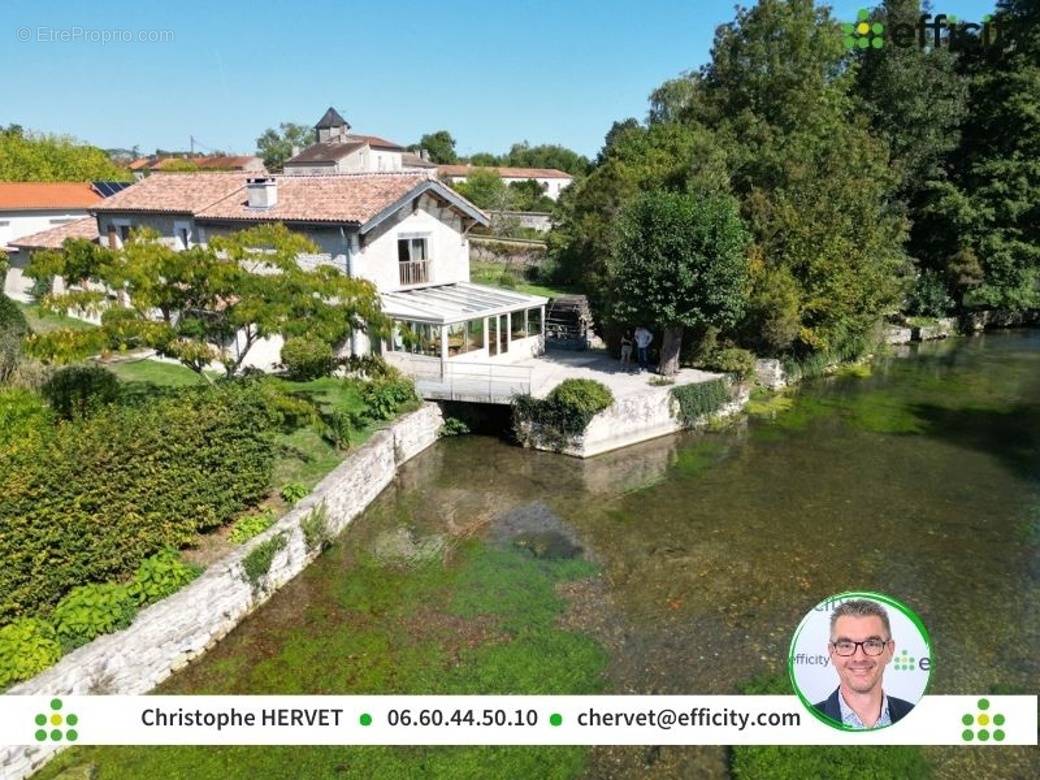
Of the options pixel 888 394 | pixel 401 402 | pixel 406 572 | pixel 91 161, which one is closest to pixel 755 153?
pixel 888 394

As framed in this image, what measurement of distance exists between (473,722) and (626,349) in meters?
19.7

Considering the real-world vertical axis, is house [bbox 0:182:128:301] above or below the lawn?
above

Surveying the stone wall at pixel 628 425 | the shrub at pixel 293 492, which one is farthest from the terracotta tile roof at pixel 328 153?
the shrub at pixel 293 492

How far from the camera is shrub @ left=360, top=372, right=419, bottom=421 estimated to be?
22.0 meters

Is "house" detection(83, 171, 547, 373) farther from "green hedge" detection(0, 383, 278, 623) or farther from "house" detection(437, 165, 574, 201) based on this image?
"house" detection(437, 165, 574, 201)

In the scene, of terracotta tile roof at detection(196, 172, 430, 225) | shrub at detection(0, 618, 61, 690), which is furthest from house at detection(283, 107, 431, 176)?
shrub at detection(0, 618, 61, 690)

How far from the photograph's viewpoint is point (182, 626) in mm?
12117

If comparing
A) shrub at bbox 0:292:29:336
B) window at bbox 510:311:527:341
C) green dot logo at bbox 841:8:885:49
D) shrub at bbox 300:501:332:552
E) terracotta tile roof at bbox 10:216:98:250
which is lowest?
shrub at bbox 300:501:332:552

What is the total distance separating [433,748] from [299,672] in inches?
110

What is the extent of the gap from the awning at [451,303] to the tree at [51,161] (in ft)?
190

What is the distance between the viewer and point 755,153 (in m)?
36.9

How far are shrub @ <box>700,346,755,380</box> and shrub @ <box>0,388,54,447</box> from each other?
68.0ft

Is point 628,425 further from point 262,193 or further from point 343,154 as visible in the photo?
point 343,154

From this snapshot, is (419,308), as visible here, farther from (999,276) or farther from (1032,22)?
(1032,22)
